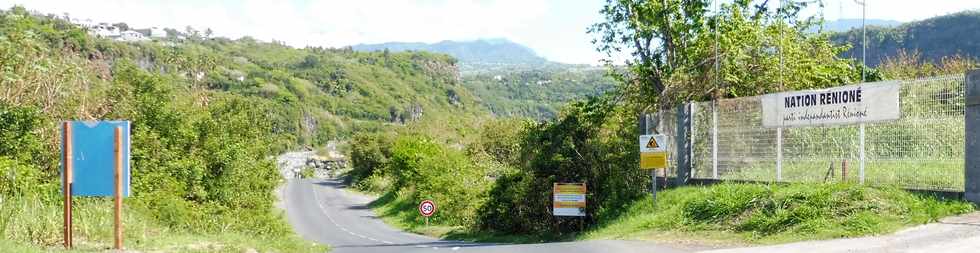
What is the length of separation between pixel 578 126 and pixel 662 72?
303cm

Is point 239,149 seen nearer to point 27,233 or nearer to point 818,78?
point 818,78

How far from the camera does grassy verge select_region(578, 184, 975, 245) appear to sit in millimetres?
13656

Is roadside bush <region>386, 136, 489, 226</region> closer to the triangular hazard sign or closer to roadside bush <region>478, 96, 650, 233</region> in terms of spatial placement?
roadside bush <region>478, 96, 650, 233</region>

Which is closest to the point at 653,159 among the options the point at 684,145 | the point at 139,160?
the point at 684,145

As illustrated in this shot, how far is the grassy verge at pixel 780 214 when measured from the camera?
44.9 feet

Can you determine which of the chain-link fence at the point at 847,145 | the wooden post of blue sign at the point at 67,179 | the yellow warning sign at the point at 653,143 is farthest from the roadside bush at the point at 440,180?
the wooden post of blue sign at the point at 67,179

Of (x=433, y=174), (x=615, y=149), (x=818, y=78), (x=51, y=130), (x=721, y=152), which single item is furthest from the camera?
(x=433, y=174)

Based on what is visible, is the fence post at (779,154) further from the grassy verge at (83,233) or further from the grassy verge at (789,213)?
the grassy verge at (83,233)

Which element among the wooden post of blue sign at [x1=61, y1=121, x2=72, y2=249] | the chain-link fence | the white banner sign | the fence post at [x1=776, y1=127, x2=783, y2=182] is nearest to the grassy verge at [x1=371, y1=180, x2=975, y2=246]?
the chain-link fence

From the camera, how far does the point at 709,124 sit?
67.2 feet

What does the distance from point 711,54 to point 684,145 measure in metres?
5.07

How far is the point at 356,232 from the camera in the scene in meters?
53.2

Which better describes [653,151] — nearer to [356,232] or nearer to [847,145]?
[847,145]

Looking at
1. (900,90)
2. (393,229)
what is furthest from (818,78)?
(393,229)
